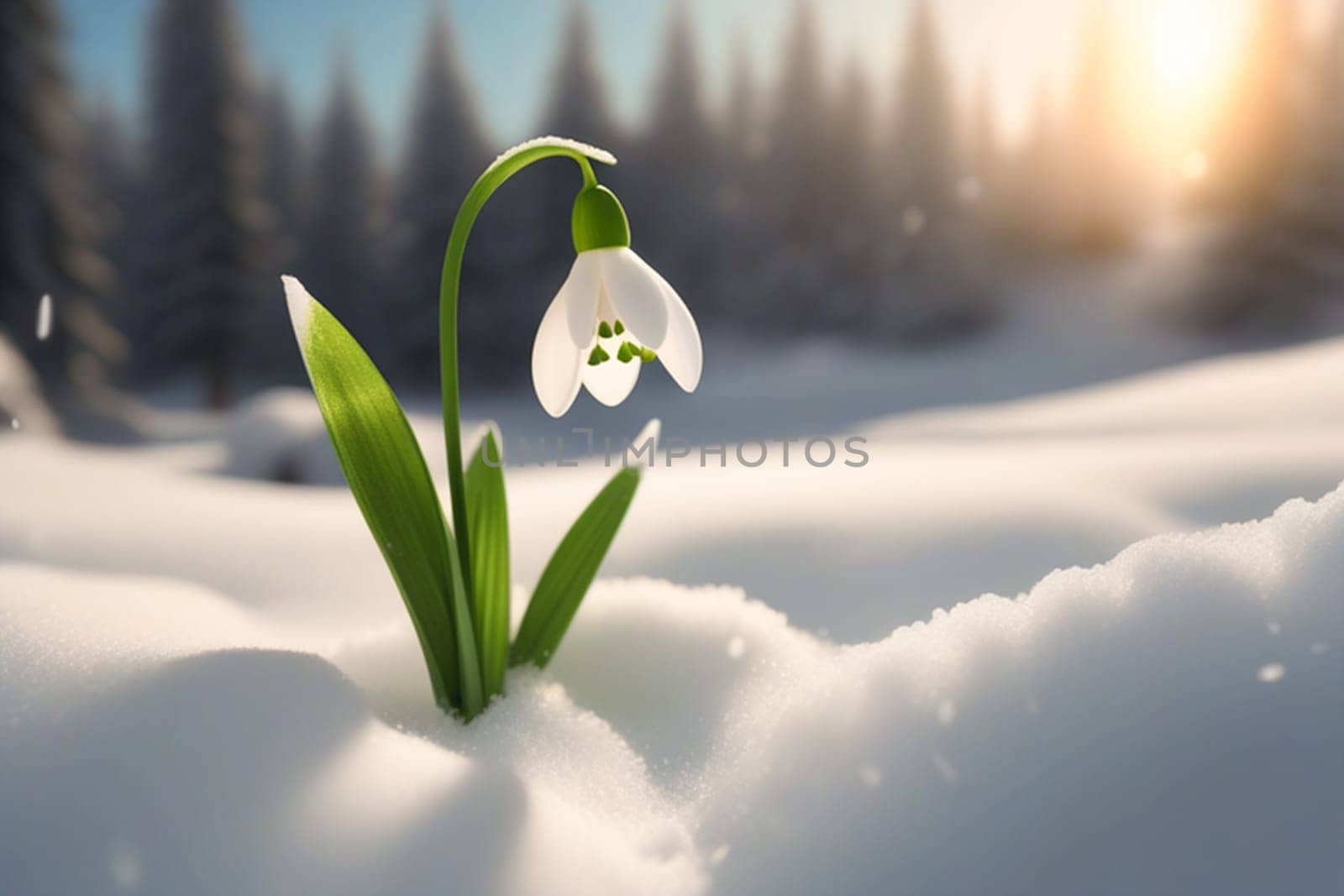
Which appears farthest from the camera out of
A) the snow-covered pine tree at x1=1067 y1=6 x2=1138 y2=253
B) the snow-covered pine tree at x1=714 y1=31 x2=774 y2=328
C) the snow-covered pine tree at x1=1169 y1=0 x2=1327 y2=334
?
the snow-covered pine tree at x1=1067 y1=6 x2=1138 y2=253

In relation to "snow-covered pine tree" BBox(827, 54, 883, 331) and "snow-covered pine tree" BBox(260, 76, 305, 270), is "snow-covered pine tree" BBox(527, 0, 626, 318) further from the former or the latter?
"snow-covered pine tree" BBox(260, 76, 305, 270)

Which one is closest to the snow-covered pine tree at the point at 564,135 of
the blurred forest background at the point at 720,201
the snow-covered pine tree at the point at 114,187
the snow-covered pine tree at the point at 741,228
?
the blurred forest background at the point at 720,201

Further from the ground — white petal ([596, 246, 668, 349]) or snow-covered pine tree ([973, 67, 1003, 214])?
white petal ([596, 246, 668, 349])

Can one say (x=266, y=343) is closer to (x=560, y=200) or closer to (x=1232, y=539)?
(x=560, y=200)

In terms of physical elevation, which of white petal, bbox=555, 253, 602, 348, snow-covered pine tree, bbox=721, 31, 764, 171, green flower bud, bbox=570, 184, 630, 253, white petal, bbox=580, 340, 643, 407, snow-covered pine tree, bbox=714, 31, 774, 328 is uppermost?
green flower bud, bbox=570, 184, 630, 253

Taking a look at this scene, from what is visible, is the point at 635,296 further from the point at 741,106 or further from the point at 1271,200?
the point at 741,106

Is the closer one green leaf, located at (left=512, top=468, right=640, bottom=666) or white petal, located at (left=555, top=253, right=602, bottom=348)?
white petal, located at (left=555, top=253, right=602, bottom=348)

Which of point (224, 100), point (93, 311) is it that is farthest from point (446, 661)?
point (224, 100)

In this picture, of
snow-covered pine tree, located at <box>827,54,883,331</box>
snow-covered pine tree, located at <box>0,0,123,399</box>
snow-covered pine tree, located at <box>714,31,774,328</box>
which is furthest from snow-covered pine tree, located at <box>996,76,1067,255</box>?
snow-covered pine tree, located at <box>0,0,123,399</box>
